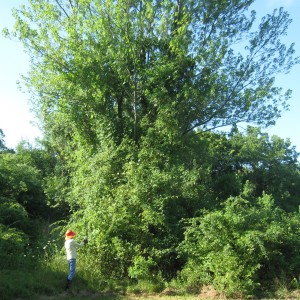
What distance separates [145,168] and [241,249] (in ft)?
17.5

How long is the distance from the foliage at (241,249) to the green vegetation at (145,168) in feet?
0.15

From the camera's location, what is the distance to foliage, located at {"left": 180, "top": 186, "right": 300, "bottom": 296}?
1150 centimetres

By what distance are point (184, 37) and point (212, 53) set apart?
163 cm

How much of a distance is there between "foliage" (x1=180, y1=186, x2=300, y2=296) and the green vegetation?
0.05m

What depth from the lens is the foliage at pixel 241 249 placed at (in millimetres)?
11500

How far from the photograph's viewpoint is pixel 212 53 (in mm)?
17984

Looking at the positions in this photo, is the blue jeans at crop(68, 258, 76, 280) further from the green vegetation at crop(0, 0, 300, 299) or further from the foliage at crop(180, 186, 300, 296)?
the foliage at crop(180, 186, 300, 296)

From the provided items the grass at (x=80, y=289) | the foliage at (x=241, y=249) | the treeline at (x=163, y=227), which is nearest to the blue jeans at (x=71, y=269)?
the grass at (x=80, y=289)

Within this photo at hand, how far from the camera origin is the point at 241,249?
38.9ft

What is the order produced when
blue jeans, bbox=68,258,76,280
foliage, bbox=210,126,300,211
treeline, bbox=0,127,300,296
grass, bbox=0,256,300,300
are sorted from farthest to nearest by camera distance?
foliage, bbox=210,126,300,211 → treeline, bbox=0,127,300,296 → blue jeans, bbox=68,258,76,280 → grass, bbox=0,256,300,300

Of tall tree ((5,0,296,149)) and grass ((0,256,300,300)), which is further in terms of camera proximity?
tall tree ((5,0,296,149))

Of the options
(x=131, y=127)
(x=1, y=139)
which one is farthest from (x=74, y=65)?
(x=1, y=139)

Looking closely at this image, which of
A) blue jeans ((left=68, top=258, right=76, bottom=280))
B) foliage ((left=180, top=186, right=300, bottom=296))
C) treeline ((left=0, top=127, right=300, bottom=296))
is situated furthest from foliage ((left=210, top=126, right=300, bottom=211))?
blue jeans ((left=68, top=258, right=76, bottom=280))

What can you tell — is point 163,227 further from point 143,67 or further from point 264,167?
point 264,167
